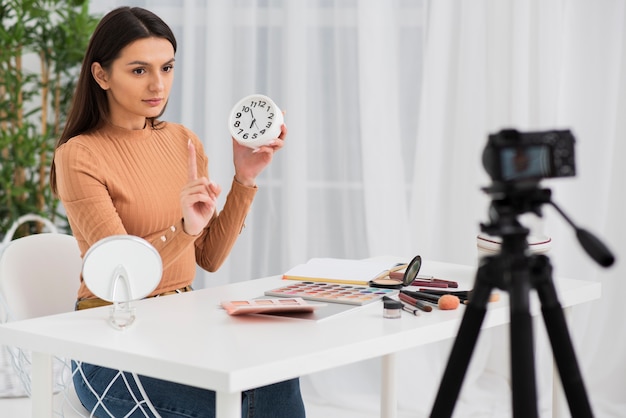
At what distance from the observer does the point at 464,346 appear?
1116mm

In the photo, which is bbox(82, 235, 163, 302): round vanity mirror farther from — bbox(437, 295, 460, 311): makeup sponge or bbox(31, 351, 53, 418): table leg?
bbox(437, 295, 460, 311): makeup sponge

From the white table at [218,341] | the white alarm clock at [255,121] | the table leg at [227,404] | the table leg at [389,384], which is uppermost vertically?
the white alarm clock at [255,121]

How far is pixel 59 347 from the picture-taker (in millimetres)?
1408

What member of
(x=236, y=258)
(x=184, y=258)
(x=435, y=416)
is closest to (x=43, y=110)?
(x=236, y=258)

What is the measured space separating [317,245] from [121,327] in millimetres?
1800

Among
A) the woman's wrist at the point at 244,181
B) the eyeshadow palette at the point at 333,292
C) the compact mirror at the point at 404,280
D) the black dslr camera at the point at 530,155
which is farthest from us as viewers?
the woman's wrist at the point at 244,181

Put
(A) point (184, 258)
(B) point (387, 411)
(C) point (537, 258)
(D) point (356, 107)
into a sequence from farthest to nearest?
(D) point (356, 107) < (B) point (387, 411) < (A) point (184, 258) < (C) point (537, 258)

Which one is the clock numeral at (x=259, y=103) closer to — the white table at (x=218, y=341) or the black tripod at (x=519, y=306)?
the white table at (x=218, y=341)

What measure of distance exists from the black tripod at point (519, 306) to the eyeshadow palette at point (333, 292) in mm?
508

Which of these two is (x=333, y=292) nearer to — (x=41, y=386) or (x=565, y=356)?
(x=41, y=386)

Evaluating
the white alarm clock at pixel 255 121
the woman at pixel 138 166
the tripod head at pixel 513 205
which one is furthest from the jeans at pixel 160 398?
the tripod head at pixel 513 205

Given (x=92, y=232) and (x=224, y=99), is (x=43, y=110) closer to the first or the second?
(x=224, y=99)

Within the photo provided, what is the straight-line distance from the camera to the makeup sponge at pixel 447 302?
1.60m

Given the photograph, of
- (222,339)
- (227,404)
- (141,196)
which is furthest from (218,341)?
(141,196)
